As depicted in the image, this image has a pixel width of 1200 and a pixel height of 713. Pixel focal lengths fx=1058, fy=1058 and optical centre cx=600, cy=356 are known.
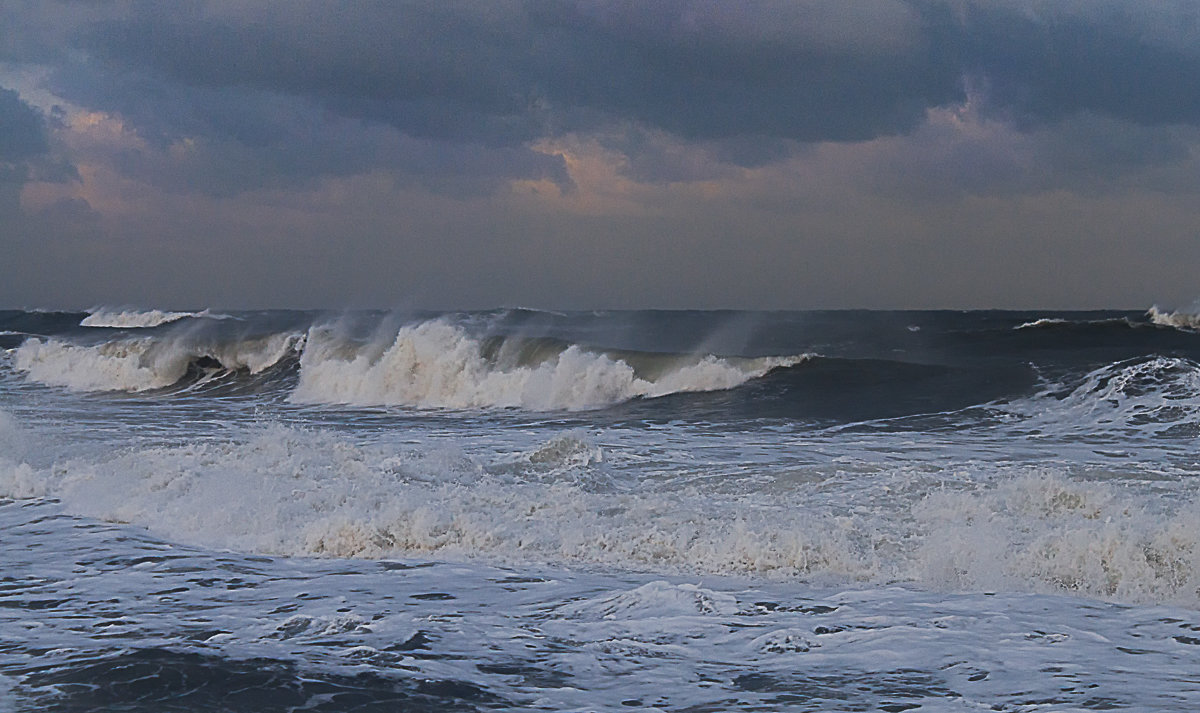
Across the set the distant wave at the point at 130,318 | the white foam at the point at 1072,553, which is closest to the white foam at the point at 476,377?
the white foam at the point at 1072,553

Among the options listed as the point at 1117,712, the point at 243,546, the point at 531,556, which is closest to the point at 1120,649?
the point at 1117,712

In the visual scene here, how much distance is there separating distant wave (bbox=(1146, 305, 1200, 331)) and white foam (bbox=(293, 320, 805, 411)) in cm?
2585

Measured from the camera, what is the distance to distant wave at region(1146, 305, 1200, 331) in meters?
42.1

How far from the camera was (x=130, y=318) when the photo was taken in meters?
58.6

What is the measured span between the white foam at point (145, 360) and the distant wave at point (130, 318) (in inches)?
949

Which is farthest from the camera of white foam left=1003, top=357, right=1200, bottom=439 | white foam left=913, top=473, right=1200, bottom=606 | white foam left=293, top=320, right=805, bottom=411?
white foam left=293, top=320, right=805, bottom=411

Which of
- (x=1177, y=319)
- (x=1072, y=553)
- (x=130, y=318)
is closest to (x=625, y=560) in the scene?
(x=1072, y=553)

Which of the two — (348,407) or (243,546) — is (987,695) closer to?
(243,546)

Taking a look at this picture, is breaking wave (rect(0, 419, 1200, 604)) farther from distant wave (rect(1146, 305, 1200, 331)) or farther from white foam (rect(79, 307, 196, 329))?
Result: white foam (rect(79, 307, 196, 329))

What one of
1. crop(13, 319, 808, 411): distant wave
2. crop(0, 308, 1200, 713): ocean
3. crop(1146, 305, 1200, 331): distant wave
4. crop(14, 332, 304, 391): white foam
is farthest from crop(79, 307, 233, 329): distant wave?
crop(1146, 305, 1200, 331): distant wave

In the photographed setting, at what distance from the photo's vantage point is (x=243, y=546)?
28.1ft

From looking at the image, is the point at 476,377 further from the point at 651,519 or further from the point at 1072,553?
the point at 1072,553

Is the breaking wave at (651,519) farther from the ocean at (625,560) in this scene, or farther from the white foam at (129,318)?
the white foam at (129,318)

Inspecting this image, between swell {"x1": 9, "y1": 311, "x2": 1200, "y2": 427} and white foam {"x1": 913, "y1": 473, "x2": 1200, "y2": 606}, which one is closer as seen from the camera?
white foam {"x1": 913, "y1": 473, "x2": 1200, "y2": 606}
